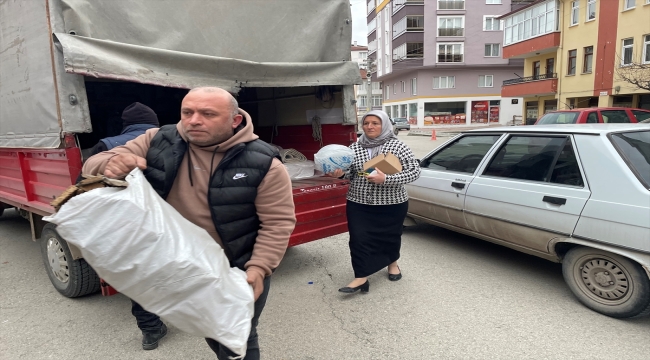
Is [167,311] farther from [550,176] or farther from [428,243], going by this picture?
[428,243]

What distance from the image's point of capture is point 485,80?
42750 millimetres

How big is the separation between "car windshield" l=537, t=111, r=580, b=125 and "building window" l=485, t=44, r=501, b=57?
3390cm

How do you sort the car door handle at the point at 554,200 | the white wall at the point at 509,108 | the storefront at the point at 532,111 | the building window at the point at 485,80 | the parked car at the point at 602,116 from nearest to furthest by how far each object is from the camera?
the car door handle at the point at 554,200, the parked car at the point at 602,116, the storefront at the point at 532,111, the white wall at the point at 509,108, the building window at the point at 485,80

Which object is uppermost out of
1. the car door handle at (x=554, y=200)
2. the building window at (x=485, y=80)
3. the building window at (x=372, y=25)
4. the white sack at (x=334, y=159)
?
the building window at (x=372, y=25)

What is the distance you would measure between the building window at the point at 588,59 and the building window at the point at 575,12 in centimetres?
205

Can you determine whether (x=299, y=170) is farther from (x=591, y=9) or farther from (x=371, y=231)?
(x=591, y=9)

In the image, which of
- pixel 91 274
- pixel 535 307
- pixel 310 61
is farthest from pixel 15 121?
pixel 535 307

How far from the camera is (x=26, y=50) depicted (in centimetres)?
345

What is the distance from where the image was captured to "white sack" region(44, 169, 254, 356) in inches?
62.6

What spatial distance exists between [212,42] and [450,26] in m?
43.1

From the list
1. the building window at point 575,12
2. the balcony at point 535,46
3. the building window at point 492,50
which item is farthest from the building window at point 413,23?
the building window at point 575,12

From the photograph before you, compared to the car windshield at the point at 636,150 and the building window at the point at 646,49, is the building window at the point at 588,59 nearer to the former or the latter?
the building window at the point at 646,49

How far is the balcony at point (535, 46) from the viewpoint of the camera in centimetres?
2711

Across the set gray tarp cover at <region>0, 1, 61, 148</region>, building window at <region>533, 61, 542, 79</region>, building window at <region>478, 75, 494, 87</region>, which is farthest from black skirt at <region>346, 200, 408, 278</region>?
building window at <region>478, 75, 494, 87</region>
